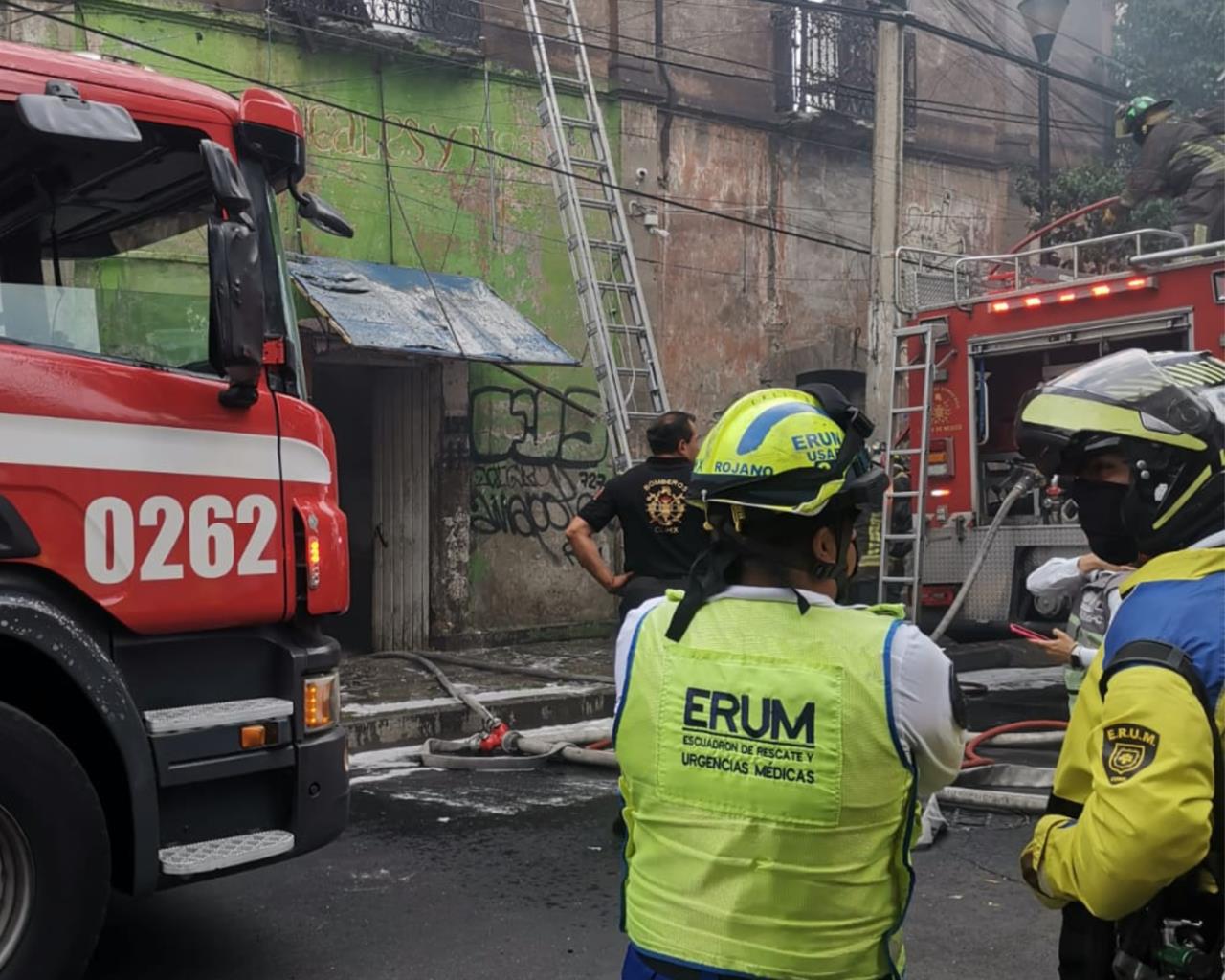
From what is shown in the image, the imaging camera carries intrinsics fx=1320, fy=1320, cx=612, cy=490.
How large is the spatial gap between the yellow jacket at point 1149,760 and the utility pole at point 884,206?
392 inches

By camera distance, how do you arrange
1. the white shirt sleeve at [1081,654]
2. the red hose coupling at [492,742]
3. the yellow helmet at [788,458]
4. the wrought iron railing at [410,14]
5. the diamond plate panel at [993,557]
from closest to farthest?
the yellow helmet at [788,458] → the white shirt sleeve at [1081,654] → the red hose coupling at [492,742] → the diamond plate panel at [993,557] → the wrought iron railing at [410,14]

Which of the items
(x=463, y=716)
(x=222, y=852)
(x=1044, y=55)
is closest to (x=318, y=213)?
(x=222, y=852)

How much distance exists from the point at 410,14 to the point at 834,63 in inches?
205

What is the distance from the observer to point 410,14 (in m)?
12.0

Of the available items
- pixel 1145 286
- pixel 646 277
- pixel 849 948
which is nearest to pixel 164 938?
pixel 849 948

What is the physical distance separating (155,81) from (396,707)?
5553 mm

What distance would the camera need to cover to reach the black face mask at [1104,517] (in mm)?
2203

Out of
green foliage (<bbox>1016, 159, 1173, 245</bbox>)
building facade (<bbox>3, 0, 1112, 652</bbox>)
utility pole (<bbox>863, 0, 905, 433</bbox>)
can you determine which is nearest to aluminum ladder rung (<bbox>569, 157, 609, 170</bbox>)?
building facade (<bbox>3, 0, 1112, 652</bbox>)

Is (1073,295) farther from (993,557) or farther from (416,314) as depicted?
(416,314)

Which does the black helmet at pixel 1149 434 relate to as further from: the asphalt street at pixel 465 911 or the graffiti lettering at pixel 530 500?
the graffiti lettering at pixel 530 500

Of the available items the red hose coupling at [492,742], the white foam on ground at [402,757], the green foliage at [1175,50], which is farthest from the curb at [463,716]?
the green foliage at [1175,50]

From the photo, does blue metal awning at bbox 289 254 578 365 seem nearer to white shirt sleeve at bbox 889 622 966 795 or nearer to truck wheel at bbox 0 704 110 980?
truck wheel at bbox 0 704 110 980

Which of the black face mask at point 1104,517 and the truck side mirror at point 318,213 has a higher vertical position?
the truck side mirror at point 318,213

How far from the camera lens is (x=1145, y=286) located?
27.4 ft
